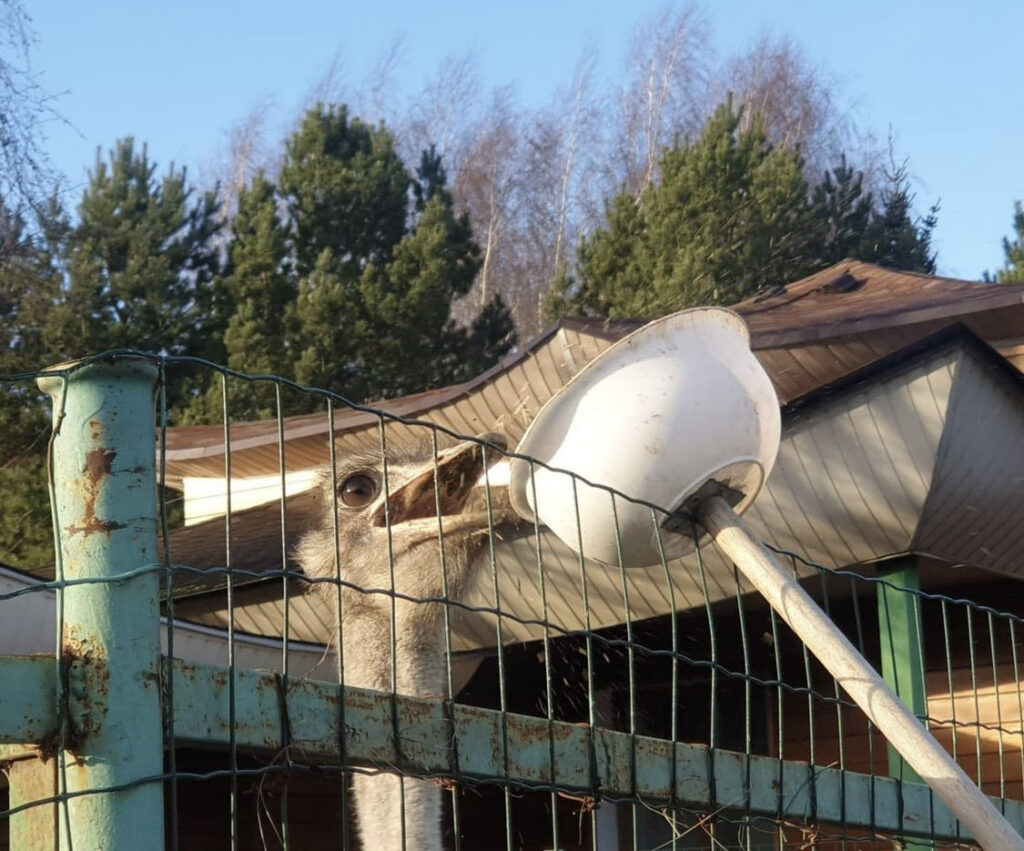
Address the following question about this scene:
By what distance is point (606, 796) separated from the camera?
2.54m

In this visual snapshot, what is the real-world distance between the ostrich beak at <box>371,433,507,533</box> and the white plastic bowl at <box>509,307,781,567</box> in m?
0.86

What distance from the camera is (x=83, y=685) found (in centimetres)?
178

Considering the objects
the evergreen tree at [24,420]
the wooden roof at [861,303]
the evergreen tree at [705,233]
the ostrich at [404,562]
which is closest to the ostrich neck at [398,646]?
the ostrich at [404,562]

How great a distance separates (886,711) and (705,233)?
1755cm

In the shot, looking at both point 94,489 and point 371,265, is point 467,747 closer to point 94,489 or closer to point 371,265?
point 94,489

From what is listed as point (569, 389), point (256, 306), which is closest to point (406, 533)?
point (569, 389)

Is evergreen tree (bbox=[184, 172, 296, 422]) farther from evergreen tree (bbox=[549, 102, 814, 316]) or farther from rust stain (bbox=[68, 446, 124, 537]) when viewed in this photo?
rust stain (bbox=[68, 446, 124, 537])

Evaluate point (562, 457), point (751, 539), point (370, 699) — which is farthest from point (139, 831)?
point (751, 539)

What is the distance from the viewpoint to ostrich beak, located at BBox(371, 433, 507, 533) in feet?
12.5

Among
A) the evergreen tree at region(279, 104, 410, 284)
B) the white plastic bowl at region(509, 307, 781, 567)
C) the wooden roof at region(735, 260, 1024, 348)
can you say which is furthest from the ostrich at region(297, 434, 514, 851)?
the evergreen tree at region(279, 104, 410, 284)

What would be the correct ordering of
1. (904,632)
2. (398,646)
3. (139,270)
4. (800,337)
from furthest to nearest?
(139,270)
(800,337)
(904,632)
(398,646)

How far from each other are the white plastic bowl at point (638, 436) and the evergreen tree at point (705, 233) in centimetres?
1577

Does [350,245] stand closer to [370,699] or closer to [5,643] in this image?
[5,643]

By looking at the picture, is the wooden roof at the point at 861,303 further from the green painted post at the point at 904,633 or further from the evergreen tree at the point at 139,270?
the evergreen tree at the point at 139,270
